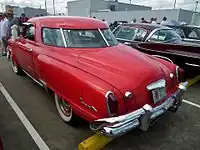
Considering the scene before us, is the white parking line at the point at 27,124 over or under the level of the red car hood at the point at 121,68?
under

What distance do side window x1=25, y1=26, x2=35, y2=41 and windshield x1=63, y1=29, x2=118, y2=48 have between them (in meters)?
1.05

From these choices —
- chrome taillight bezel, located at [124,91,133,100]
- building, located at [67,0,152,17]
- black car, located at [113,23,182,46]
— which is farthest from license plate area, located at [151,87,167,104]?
building, located at [67,0,152,17]

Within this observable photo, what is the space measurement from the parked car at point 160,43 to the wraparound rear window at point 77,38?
2.08 m

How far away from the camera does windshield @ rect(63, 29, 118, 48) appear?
387 cm

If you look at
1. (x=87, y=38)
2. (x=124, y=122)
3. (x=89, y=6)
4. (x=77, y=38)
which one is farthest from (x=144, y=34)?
(x=89, y=6)

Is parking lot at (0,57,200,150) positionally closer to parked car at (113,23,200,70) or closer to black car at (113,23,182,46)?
parked car at (113,23,200,70)

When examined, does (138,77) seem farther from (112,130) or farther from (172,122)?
(172,122)

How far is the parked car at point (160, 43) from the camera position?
5.56m

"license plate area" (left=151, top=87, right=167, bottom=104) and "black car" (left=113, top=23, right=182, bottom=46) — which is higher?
"black car" (left=113, top=23, right=182, bottom=46)

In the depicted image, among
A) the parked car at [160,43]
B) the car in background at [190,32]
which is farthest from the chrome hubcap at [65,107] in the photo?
the car in background at [190,32]

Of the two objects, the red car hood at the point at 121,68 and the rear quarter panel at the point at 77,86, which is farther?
the red car hood at the point at 121,68

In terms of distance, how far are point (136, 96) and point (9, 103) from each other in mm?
2897

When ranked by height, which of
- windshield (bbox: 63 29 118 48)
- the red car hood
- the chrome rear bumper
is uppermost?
windshield (bbox: 63 29 118 48)

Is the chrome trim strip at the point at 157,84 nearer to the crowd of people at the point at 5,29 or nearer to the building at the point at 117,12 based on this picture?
the crowd of people at the point at 5,29
